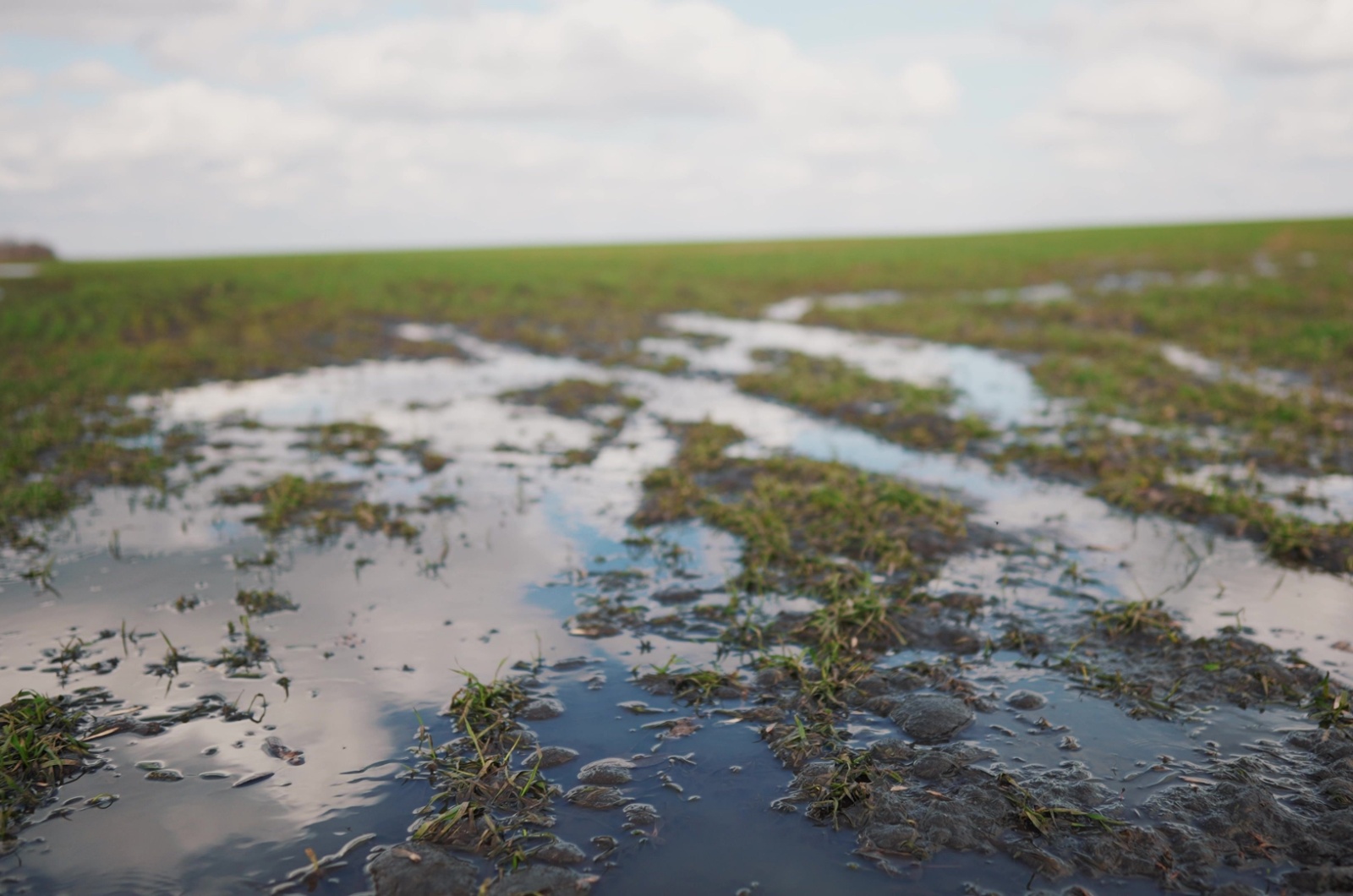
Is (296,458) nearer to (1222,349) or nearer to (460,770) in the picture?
(460,770)

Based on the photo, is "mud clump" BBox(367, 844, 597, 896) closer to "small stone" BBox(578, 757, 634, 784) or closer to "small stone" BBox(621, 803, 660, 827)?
"small stone" BBox(621, 803, 660, 827)

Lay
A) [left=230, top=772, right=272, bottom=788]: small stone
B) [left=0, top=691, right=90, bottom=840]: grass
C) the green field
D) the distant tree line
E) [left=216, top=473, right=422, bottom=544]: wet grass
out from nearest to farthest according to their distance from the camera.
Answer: [left=0, top=691, right=90, bottom=840]: grass → [left=230, top=772, right=272, bottom=788]: small stone → [left=216, top=473, right=422, bottom=544]: wet grass → the green field → the distant tree line

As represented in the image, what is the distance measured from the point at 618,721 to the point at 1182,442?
37.1 ft

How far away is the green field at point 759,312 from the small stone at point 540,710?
7.37 metres

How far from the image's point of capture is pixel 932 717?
5898 mm

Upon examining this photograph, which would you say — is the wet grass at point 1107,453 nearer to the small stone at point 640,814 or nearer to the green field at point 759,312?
the green field at point 759,312

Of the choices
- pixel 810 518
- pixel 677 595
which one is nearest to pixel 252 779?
pixel 677 595

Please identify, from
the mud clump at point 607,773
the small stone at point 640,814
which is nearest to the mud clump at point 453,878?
the small stone at point 640,814

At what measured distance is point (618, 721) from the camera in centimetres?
609

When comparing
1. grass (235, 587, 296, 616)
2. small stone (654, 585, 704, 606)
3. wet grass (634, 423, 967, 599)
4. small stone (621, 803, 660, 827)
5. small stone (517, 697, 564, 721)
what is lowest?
small stone (621, 803, 660, 827)

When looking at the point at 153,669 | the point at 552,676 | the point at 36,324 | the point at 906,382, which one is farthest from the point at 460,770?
the point at 36,324

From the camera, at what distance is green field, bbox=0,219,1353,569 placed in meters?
12.5

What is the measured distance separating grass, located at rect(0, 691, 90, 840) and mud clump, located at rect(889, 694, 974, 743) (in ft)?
19.3

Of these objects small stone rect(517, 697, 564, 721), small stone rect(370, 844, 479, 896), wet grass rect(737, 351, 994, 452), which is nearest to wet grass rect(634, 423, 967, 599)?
small stone rect(517, 697, 564, 721)
